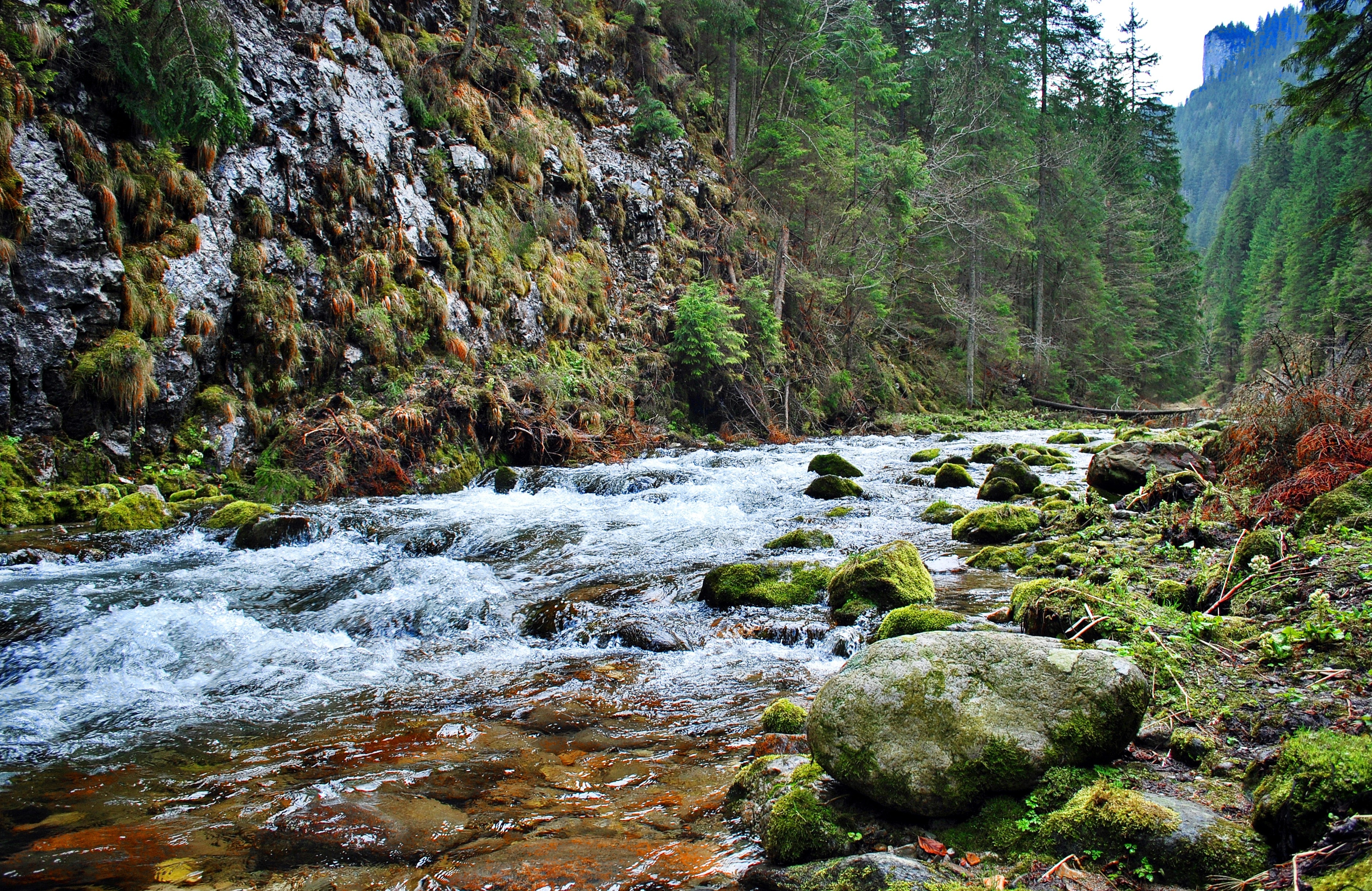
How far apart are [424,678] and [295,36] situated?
12.7 meters

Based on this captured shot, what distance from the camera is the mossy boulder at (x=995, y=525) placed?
7.55m

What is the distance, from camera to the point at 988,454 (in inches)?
536

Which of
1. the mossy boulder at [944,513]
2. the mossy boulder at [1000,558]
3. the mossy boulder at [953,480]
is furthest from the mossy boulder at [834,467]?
the mossy boulder at [1000,558]

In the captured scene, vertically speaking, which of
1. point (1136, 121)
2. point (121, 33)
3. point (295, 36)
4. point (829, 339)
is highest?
point (1136, 121)

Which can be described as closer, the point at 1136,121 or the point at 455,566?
the point at 455,566

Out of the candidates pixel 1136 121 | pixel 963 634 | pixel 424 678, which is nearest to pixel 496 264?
pixel 424 678

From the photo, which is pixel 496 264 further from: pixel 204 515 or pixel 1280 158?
pixel 1280 158

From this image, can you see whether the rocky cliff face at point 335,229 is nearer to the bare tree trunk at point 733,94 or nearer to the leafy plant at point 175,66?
the leafy plant at point 175,66

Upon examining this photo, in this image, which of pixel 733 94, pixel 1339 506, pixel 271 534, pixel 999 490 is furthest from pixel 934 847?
pixel 733 94

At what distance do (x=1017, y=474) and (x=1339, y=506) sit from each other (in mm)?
5679

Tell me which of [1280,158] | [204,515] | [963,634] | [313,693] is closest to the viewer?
[963,634]

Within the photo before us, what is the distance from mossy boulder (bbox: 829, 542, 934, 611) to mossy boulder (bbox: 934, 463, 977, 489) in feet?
19.4

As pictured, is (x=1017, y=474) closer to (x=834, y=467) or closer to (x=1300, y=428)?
(x=834, y=467)

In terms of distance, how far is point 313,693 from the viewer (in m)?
4.26
